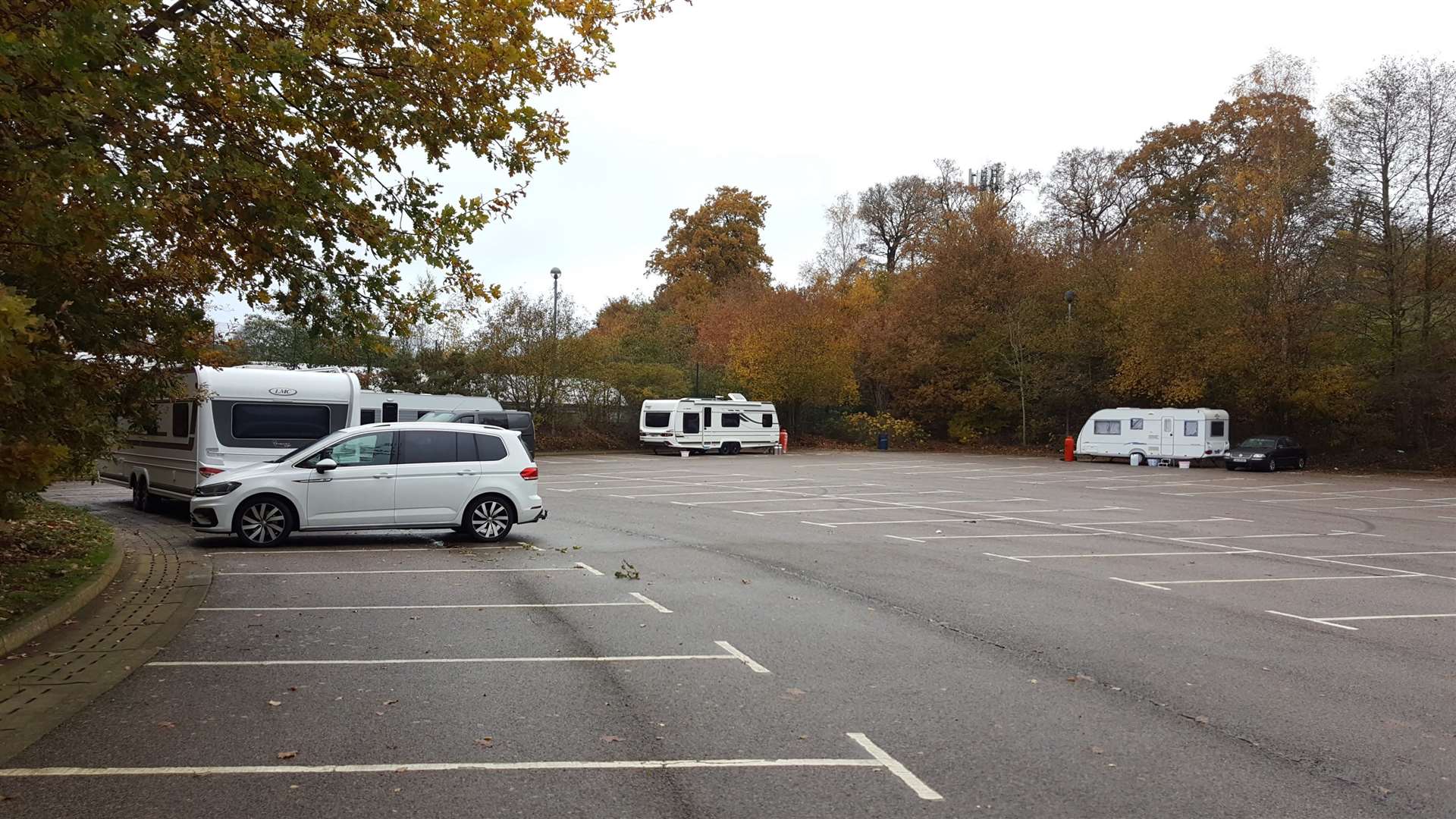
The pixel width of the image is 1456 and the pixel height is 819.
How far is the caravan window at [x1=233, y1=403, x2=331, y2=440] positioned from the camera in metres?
17.1

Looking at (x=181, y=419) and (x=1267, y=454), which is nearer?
(x=181, y=419)

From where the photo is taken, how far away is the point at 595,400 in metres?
45.8

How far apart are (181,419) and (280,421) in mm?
1532

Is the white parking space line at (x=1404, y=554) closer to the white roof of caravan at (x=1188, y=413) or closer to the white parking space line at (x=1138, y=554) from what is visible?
the white parking space line at (x=1138, y=554)

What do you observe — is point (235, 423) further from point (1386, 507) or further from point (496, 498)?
point (1386, 507)

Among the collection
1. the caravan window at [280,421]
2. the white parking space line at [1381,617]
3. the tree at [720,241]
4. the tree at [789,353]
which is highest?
the tree at [720,241]

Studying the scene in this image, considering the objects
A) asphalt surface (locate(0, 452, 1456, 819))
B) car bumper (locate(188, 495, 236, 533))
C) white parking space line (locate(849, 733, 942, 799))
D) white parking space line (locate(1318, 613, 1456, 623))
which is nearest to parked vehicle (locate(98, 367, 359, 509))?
car bumper (locate(188, 495, 236, 533))

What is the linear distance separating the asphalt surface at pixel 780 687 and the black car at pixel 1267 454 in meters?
24.8

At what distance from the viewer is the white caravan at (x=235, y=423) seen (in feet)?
54.9

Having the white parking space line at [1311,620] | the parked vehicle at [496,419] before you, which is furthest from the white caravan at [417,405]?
the white parking space line at [1311,620]

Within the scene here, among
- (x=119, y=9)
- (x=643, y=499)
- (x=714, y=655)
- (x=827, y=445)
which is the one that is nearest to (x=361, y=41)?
(x=119, y=9)

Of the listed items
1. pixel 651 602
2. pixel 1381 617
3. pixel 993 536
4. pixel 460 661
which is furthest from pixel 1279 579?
pixel 460 661

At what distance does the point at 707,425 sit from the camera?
44.9 metres

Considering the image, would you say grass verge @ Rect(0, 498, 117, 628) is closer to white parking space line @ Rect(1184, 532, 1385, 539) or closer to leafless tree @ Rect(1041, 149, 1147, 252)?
white parking space line @ Rect(1184, 532, 1385, 539)
